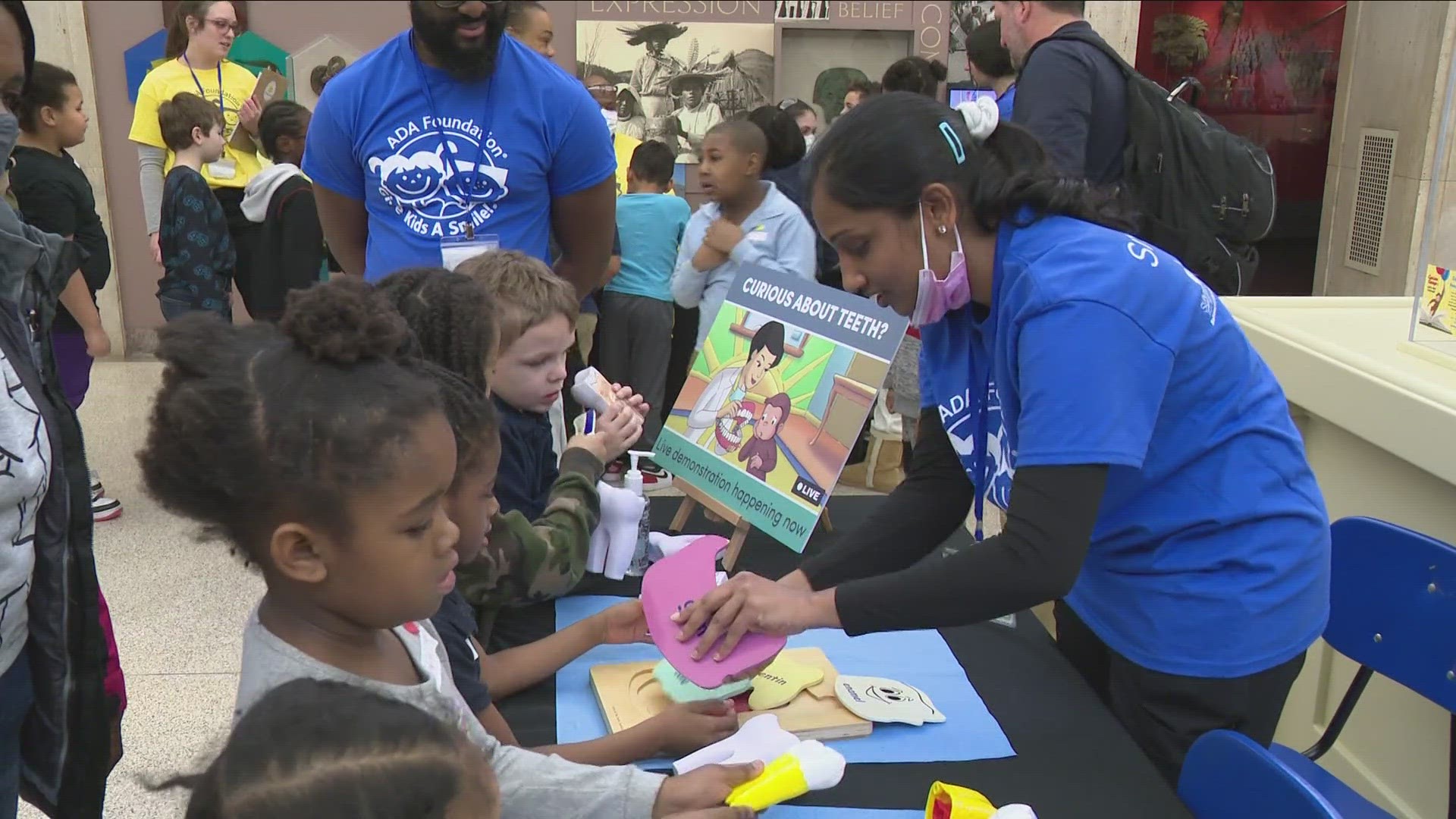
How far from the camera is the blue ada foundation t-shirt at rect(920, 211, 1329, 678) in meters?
1.18

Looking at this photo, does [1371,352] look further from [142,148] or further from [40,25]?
[40,25]

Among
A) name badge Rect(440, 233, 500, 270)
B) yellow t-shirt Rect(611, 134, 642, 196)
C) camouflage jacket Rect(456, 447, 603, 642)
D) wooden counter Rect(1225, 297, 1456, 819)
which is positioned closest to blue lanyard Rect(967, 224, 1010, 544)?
camouflage jacket Rect(456, 447, 603, 642)

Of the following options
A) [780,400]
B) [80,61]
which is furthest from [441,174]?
[80,61]

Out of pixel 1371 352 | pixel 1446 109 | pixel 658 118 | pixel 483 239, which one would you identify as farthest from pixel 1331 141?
pixel 483 239

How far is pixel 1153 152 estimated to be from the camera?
269 centimetres

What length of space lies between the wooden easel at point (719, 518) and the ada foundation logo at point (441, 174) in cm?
71

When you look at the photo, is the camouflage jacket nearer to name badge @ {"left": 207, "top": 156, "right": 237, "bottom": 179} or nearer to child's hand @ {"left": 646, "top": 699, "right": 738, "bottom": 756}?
child's hand @ {"left": 646, "top": 699, "right": 738, "bottom": 756}

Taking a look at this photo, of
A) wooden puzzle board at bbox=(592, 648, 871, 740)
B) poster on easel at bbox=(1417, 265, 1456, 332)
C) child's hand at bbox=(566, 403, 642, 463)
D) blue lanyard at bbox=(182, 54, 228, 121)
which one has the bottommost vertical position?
wooden puzzle board at bbox=(592, 648, 871, 740)

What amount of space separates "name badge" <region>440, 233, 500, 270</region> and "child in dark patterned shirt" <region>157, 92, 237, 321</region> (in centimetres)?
226

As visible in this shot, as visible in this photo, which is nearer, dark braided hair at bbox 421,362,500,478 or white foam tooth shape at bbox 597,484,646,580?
dark braided hair at bbox 421,362,500,478

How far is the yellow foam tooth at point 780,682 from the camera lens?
1.50 metres

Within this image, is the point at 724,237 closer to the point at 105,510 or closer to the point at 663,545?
the point at 663,545

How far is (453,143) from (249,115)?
296 cm

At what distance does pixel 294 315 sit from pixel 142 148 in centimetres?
408
